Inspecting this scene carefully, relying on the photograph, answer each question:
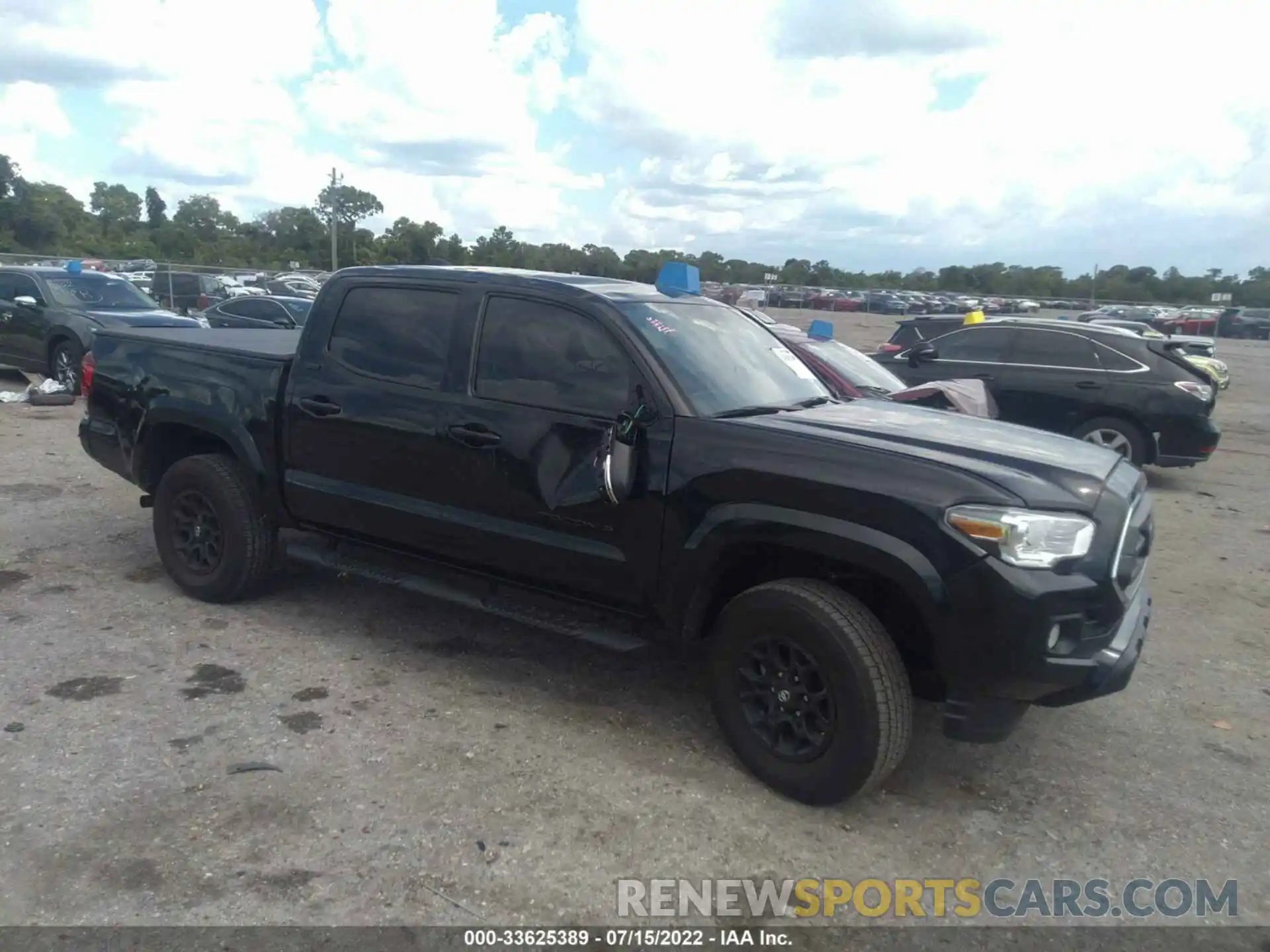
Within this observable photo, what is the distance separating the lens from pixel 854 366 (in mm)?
8125

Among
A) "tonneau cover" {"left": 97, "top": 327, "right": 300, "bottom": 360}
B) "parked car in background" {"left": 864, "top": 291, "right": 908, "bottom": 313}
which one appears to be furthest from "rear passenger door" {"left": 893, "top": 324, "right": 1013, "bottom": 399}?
"parked car in background" {"left": 864, "top": 291, "right": 908, "bottom": 313}

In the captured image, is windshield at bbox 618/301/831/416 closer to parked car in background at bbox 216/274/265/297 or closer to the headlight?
the headlight

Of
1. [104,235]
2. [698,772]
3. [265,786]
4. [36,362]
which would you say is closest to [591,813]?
[698,772]

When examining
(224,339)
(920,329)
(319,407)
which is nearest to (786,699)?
(319,407)

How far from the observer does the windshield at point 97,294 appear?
1293cm

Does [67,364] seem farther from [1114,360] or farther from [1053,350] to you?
[1114,360]

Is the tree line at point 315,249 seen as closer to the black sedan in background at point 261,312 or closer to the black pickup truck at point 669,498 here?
the black sedan in background at point 261,312

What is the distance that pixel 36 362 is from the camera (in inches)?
504

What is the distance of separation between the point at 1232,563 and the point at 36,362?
1329 cm

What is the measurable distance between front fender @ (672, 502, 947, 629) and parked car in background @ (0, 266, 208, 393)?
10514 mm

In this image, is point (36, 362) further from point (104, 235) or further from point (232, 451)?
point (104, 235)

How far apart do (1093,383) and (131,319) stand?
36.8ft

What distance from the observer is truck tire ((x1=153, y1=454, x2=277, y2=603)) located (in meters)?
5.21
